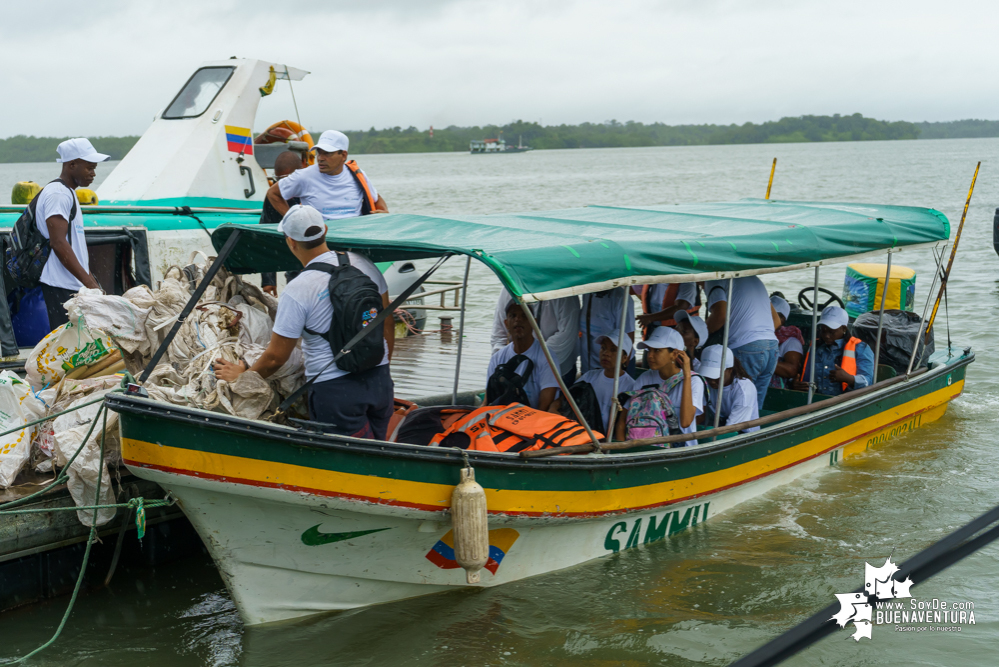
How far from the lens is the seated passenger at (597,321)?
19.6ft

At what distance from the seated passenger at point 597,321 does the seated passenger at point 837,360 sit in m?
1.86

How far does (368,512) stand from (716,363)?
267cm

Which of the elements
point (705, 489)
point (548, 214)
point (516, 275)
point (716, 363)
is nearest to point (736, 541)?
point (705, 489)

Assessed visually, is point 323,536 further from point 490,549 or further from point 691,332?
point 691,332

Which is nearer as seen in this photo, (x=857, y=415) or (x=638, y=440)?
(x=638, y=440)

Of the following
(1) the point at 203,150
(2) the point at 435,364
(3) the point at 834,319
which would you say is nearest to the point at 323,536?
(2) the point at 435,364

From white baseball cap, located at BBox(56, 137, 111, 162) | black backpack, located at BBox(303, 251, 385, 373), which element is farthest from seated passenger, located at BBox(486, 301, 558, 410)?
white baseball cap, located at BBox(56, 137, 111, 162)

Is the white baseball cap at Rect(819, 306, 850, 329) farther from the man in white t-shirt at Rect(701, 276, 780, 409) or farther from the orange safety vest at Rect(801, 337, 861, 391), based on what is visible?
the man in white t-shirt at Rect(701, 276, 780, 409)

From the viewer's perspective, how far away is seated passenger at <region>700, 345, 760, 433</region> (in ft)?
18.8

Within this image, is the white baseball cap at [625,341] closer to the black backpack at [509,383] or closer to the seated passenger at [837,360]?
the black backpack at [509,383]

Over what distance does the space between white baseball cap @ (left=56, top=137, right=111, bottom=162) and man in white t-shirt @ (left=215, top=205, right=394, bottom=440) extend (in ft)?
7.33

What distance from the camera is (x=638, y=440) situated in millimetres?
4816

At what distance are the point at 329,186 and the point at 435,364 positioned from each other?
247cm

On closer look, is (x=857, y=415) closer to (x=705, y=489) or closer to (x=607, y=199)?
(x=705, y=489)
